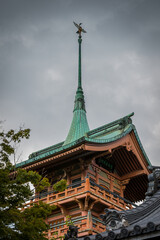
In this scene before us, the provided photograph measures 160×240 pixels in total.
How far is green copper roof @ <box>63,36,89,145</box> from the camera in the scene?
25406mm

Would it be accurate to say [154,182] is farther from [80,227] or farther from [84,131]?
[84,131]

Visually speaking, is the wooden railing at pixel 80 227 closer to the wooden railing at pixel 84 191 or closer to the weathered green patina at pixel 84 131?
the wooden railing at pixel 84 191

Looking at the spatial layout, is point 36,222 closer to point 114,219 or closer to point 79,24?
point 114,219

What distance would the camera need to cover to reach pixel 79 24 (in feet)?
109

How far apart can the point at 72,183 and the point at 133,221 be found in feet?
40.0

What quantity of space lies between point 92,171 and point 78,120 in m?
5.33

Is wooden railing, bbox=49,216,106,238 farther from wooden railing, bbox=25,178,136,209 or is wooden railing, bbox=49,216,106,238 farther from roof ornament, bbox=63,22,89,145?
roof ornament, bbox=63,22,89,145

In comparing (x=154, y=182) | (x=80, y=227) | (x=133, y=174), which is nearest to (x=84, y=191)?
(x=80, y=227)

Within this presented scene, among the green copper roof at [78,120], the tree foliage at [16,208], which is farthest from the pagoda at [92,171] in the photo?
the tree foliage at [16,208]

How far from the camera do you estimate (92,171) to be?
74.1 ft

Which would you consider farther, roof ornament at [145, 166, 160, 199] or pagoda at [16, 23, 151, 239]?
pagoda at [16, 23, 151, 239]

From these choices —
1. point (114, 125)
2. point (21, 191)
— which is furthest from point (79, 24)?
point (21, 191)

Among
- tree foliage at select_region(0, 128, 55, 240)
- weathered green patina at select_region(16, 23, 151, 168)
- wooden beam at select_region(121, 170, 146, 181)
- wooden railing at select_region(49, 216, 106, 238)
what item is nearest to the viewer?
tree foliage at select_region(0, 128, 55, 240)

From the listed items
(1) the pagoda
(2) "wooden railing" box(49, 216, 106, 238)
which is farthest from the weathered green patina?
(2) "wooden railing" box(49, 216, 106, 238)
